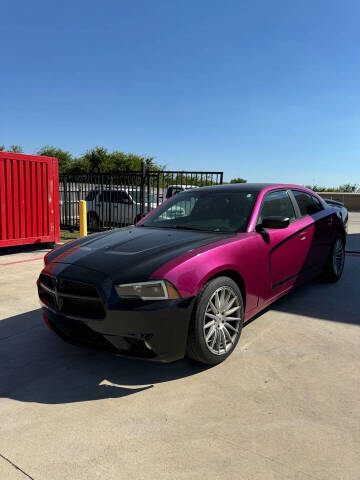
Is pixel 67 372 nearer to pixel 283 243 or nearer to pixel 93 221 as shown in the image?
pixel 283 243

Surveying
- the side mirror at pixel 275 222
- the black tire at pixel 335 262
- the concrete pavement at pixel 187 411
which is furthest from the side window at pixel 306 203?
the concrete pavement at pixel 187 411

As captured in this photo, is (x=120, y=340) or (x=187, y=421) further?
(x=120, y=340)

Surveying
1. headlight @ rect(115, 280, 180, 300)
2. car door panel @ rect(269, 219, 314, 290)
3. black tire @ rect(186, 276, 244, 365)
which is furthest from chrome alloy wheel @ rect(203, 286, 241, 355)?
car door panel @ rect(269, 219, 314, 290)

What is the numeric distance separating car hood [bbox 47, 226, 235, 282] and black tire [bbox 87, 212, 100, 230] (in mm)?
9984

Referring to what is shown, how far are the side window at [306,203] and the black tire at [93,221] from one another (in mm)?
9692

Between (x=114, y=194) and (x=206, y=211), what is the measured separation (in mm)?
9389

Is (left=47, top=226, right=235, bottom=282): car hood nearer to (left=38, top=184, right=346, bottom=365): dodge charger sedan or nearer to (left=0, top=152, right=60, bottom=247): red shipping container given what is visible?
(left=38, top=184, right=346, bottom=365): dodge charger sedan

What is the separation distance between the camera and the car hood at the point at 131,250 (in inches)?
109

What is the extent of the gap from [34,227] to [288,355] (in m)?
7.25

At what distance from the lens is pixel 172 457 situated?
2043 mm

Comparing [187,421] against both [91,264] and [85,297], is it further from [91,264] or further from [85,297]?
[91,264]

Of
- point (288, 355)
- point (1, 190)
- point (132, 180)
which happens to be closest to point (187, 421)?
point (288, 355)

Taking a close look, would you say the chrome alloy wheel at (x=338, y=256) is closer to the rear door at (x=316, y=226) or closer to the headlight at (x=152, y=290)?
the rear door at (x=316, y=226)

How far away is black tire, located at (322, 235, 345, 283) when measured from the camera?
546 centimetres
